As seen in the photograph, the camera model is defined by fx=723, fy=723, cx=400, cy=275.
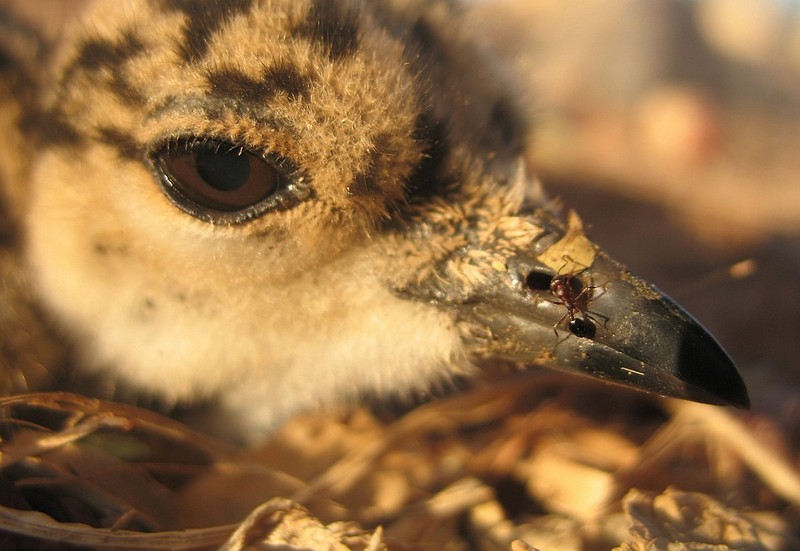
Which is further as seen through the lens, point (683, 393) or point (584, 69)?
point (584, 69)

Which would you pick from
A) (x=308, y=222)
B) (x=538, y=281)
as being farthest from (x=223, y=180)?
(x=538, y=281)

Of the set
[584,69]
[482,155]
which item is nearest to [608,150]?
[584,69]

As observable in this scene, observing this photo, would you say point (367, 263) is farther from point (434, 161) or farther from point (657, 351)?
point (657, 351)

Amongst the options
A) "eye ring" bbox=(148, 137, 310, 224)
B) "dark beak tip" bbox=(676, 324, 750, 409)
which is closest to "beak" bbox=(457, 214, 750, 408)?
"dark beak tip" bbox=(676, 324, 750, 409)

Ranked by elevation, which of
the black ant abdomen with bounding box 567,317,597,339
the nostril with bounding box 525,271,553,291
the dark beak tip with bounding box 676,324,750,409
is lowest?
the dark beak tip with bounding box 676,324,750,409

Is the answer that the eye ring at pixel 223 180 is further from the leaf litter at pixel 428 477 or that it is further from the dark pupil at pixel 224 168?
the leaf litter at pixel 428 477

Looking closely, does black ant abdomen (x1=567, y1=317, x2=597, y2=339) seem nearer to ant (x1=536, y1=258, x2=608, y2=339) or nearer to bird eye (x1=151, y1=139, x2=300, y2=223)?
ant (x1=536, y1=258, x2=608, y2=339)
